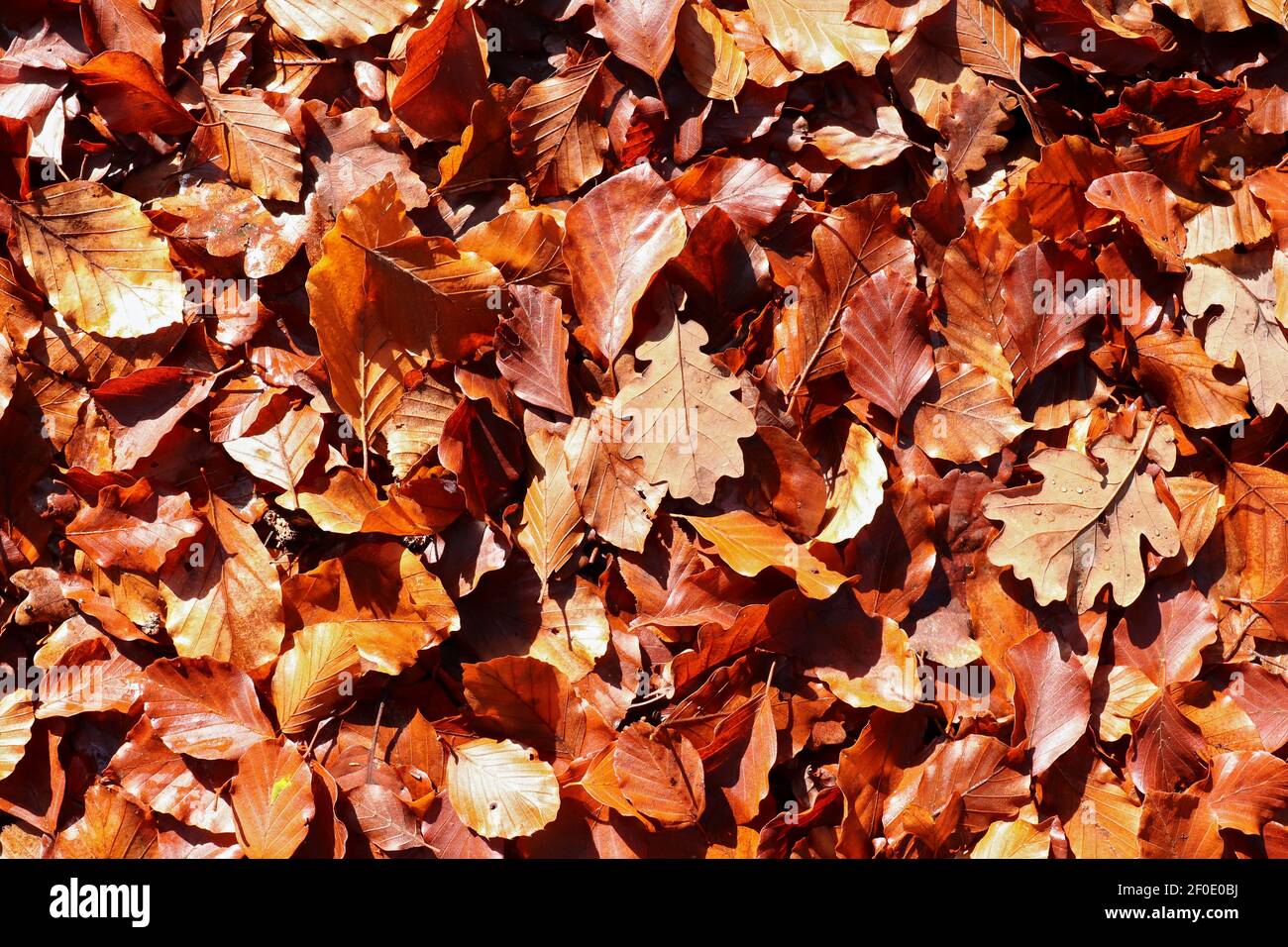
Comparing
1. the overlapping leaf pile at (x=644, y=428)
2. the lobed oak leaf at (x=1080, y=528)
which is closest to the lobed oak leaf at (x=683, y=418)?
the overlapping leaf pile at (x=644, y=428)

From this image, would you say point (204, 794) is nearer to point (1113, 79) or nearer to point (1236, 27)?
point (1113, 79)

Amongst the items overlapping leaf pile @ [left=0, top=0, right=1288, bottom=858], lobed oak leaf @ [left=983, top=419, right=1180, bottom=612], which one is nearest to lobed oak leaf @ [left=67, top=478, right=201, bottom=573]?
overlapping leaf pile @ [left=0, top=0, right=1288, bottom=858]

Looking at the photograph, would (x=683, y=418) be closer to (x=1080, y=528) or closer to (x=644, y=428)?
(x=644, y=428)

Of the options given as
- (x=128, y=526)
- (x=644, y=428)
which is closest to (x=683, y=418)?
(x=644, y=428)

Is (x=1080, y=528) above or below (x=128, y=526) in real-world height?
above

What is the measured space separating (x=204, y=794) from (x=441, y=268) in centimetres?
80

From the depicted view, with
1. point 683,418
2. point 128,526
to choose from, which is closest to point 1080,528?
point 683,418

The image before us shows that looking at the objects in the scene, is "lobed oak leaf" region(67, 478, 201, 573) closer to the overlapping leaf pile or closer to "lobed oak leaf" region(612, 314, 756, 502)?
the overlapping leaf pile

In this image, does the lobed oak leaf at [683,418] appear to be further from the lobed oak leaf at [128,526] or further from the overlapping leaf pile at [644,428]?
the lobed oak leaf at [128,526]

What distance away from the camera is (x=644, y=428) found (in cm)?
130

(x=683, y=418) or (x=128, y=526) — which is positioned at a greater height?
(x=683, y=418)

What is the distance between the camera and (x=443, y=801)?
130 centimetres

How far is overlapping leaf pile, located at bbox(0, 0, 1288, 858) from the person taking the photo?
1.29 metres

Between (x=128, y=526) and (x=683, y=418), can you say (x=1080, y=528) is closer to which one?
(x=683, y=418)
